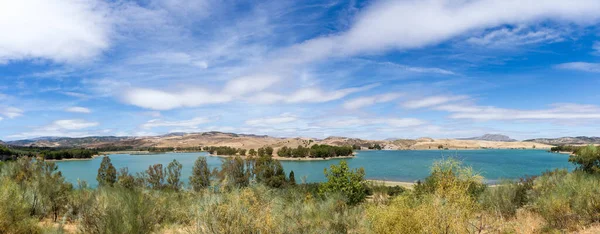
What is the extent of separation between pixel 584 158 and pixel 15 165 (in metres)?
50.0

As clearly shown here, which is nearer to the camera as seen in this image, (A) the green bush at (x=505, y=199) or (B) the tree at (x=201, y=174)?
(A) the green bush at (x=505, y=199)

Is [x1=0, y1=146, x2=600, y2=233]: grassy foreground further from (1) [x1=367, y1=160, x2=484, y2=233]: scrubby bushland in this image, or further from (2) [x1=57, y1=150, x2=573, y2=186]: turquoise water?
(2) [x1=57, y1=150, x2=573, y2=186]: turquoise water

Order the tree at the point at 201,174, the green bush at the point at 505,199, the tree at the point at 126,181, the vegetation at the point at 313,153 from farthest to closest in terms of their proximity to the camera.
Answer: the vegetation at the point at 313,153
the tree at the point at 201,174
the tree at the point at 126,181
the green bush at the point at 505,199

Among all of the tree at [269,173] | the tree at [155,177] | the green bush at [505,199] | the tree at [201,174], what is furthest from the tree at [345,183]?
the tree at [155,177]

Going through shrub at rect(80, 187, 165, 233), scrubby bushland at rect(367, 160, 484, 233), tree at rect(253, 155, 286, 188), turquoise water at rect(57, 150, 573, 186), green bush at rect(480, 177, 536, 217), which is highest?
scrubby bushland at rect(367, 160, 484, 233)

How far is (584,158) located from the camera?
1246 inches

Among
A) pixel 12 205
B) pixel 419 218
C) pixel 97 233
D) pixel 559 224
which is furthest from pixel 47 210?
pixel 559 224

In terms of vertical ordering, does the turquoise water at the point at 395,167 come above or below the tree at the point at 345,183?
below

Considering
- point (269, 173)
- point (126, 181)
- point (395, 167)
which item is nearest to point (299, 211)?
point (126, 181)

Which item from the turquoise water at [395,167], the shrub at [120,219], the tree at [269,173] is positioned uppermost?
the shrub at [120,219]

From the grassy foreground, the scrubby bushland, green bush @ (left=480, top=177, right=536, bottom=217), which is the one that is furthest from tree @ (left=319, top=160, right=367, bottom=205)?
the scrubby bushland

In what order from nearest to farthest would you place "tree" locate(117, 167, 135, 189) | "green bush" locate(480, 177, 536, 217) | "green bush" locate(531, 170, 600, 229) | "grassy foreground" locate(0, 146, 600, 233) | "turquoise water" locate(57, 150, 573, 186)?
1. "grassy foreground" locate(0, 146, 600, 233)
2. "green bush" locate(531, 170, 600, 229)
3. "green bush" locate(480, 177, 536, 217)
4. "tree" locate(117, 167, 135, 189)
5. "turquoise water" locate(57, 150, 573, 186)

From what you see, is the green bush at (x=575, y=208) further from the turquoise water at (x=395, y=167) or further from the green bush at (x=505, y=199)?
the turquoise water at (x=395, y=167)

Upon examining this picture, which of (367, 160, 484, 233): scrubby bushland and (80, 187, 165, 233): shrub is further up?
(367, 160, 484, 233): scrubby bushland
